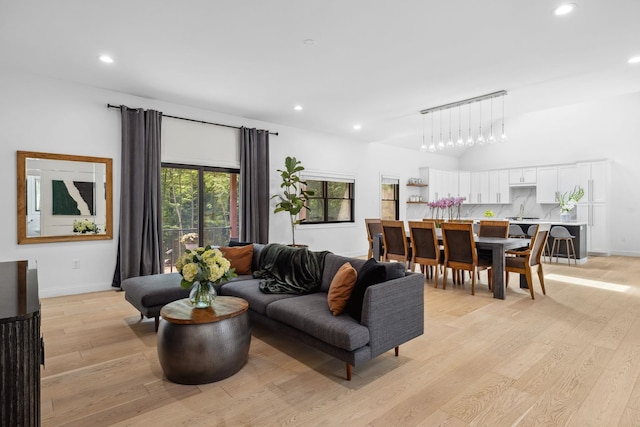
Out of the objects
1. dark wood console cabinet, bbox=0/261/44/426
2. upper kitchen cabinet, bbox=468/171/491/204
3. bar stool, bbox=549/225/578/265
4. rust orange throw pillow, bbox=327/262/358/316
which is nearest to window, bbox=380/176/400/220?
upper kitchen cabinet, bbox=468/171/491/204

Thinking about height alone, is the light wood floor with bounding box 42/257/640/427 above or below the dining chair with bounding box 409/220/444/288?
below

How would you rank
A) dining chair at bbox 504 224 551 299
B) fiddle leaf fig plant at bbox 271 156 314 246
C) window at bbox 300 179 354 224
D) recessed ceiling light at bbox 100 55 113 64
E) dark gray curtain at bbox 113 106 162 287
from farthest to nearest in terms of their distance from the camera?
window at bbox 300 179 354 224 < fiddle leaf fig plant at bbox 271 156 314 246 < dark gray curtain at bbox 113 106 162 287 < dining chair at bbox 504 224 551 299 < recessed ceiling light at bbox 100 55 113 64

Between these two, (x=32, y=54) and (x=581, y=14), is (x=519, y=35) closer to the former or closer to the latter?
(x=581, y=14)

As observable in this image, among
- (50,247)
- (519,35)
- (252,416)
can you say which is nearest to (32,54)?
(50,247)

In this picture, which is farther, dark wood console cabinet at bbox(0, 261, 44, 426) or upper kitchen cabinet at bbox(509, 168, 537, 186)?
upper kitchen cabinet at bbox(509, 168, 537, 186)

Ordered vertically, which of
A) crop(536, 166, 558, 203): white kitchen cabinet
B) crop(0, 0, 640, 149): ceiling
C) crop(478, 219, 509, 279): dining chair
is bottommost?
crop(478, 219, 509, 279): dining chair

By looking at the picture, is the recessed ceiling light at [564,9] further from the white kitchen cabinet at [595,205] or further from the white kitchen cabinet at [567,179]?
the white kitchen cabinet at [567,179]

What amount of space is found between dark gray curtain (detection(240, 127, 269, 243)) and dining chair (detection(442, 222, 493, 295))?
10.6 feet

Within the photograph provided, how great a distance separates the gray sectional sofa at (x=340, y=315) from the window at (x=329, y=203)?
4131 mm

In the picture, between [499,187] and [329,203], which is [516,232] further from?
[329,203]

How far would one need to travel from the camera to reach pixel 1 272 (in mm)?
2279

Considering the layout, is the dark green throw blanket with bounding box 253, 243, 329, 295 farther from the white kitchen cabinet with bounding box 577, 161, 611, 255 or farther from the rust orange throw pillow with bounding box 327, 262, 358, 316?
the white kitchen cabinet with bounding box 577, 161, 611, 255

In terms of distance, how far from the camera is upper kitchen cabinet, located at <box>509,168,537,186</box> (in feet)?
30.9

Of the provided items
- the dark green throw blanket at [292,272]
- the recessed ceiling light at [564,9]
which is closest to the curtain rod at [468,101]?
the recessed ceiling light at [564,9]
